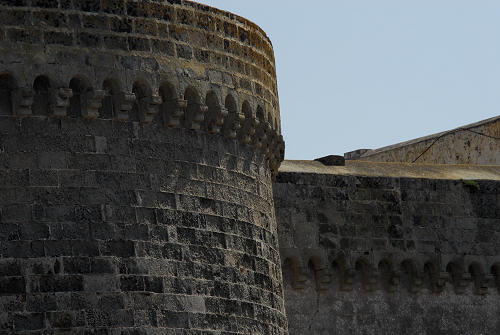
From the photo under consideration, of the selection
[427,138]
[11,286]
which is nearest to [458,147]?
[427,138]

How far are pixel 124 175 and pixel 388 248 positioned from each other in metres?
6.63

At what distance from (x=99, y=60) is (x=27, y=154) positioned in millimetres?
1028

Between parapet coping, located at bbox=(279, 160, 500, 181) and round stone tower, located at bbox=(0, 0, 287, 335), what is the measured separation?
14.8ft

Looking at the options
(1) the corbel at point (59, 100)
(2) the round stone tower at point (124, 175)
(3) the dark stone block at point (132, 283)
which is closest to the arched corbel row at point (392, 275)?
(2) the round stone tower at point (124, 175)

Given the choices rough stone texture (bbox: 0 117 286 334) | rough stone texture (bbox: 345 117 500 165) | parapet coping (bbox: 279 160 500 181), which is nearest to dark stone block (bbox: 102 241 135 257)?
rough stone texture (bbox: 0 117 286 334)

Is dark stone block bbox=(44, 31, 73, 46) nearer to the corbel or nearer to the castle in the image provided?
the castle

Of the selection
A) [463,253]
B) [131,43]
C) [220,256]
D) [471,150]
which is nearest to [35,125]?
[131,43]

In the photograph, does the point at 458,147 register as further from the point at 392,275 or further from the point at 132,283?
the point at 132,283

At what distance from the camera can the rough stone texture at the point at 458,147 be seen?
2711 cm

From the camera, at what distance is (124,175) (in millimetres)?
13297

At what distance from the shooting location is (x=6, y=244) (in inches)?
502

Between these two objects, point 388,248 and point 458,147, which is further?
point 458,147

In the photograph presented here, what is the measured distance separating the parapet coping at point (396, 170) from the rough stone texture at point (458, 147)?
212 inches

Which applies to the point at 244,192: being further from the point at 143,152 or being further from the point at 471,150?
the point at 471,150
